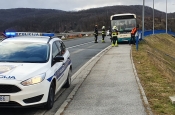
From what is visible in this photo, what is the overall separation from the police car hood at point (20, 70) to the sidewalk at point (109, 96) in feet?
3.41

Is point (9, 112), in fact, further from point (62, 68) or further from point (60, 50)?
point (60, 50)

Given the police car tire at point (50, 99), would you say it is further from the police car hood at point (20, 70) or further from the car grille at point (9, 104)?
the car grille at point (9, 104)

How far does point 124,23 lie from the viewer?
31281 millimetres

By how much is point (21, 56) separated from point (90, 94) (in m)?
2.14

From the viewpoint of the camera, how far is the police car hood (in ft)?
21.0

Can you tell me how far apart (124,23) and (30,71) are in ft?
82.9

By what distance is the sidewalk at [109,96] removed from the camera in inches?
273

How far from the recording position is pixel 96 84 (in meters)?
10.2

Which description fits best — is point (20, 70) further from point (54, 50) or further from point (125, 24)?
point (125, 24)

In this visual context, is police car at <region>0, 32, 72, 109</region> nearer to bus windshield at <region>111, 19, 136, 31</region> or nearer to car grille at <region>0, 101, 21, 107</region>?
car grille at <region>0, 101, 21, 107</region>

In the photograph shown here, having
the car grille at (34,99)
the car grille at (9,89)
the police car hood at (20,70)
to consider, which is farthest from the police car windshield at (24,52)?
the car grille at (9,89)

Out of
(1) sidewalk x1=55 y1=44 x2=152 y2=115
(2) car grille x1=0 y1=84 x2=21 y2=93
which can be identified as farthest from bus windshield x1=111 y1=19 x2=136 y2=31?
(2) car grille x1=0 y1=84 x2=21 y2=93

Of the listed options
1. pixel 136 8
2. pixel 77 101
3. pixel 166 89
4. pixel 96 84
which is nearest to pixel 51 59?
pixel 77 101

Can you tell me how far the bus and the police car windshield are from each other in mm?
23540
